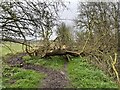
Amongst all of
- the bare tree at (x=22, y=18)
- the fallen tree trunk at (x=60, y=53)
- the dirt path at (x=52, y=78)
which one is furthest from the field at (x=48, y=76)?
the fallen tree trunk at (x=60, y=53)

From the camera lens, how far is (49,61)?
18109mm

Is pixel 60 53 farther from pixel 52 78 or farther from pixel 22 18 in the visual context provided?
pixel 22 18

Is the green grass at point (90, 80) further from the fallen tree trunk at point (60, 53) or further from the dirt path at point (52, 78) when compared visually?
the fallen tree trunk at point (60, 53)

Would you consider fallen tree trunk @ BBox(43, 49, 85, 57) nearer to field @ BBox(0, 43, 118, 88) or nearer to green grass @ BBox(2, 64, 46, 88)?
field @ BBox(0, 43, 118, 88)

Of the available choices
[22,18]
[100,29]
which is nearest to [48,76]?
[22,18]

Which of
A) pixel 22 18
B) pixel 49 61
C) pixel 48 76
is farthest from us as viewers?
pixel 49 61

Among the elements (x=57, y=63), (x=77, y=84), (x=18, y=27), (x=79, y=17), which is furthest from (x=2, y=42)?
(x=79, y=17)

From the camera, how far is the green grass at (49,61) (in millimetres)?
17062

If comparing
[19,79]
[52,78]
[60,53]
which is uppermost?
[19,79]

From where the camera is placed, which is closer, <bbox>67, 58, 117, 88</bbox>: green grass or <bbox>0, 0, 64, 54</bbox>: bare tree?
<bbox>0, 0, 64, 54</bbox>: bare tree

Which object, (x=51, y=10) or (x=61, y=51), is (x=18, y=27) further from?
(x=61, y=51)

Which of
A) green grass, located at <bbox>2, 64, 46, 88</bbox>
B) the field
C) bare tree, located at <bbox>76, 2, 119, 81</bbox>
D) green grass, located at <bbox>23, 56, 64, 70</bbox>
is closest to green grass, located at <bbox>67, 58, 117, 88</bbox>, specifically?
the field

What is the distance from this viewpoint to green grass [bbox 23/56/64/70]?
56.0ft

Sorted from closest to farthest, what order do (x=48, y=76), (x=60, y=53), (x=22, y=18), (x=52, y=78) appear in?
(x=22, y=18)
(x=52, y=78)
(x=48, y=76)
(x=60, y=53)
